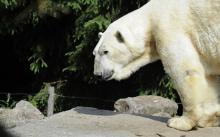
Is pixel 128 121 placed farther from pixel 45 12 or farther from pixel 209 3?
pixel 45 12

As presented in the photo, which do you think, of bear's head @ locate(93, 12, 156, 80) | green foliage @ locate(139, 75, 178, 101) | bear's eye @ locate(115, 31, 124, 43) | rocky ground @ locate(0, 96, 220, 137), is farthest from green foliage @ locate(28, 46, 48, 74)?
bear's eye @ locate(115, 31, 124, 43)

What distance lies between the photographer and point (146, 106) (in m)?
6.85

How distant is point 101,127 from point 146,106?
2695 mm

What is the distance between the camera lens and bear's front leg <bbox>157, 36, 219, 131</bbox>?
3.93 m

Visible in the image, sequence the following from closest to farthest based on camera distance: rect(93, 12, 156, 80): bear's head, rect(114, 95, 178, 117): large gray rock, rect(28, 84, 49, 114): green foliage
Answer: rect(93, 12, 156, 80): bear's head < rect(114, 95, 178, 117): large gray rock < rect(28, 84, 49, 114): green foliage

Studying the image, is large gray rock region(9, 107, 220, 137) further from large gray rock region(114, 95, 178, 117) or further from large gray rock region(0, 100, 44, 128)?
large gray rock region(0, 100, 44, 128)

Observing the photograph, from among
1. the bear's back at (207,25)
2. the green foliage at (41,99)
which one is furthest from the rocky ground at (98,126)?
the green foliage at (41,99)

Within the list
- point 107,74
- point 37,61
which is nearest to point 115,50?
point 107,74

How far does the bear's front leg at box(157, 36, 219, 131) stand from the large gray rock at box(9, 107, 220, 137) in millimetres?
116

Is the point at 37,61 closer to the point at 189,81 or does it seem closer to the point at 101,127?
the point at 101,127

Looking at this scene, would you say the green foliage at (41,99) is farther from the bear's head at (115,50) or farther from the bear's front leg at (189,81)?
the bear's front leg at (189,81)

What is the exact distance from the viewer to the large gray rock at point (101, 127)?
12.7 feet

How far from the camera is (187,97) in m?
3.95

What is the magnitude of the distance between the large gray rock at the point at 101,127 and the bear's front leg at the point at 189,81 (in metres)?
0.12
